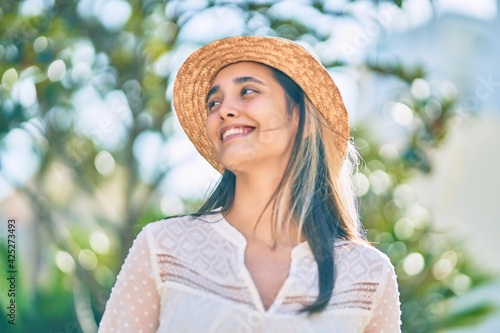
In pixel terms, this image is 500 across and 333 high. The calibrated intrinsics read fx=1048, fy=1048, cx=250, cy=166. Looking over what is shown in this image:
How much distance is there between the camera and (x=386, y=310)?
2.73 metres

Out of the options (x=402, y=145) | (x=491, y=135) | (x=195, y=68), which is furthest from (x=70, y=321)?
(x=491, y=135)

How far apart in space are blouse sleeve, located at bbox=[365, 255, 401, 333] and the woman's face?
1.33 feet

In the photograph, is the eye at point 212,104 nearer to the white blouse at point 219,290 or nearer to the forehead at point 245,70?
the forehead at point 245,70

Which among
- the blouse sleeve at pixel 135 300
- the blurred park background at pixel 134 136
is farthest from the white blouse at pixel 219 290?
the blurred park background at pixel 134 136

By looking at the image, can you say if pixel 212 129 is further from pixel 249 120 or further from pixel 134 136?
pixel 134 136

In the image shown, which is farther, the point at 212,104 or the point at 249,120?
the point at 212,104

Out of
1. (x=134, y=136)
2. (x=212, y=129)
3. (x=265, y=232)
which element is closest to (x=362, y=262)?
(x=265, y=232)

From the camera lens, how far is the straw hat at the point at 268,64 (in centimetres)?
279

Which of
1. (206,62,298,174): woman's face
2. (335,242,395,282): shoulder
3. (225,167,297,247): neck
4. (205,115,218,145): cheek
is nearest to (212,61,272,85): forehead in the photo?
(206,62,298,174): woman's face

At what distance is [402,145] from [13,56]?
8.25 ft

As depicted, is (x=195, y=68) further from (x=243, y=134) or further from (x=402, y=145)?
(x=402, y=145)

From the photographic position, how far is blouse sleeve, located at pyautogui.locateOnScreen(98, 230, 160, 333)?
2.55 m

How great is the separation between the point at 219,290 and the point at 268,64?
63 cm

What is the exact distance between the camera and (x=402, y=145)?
677 cm
